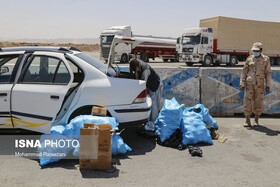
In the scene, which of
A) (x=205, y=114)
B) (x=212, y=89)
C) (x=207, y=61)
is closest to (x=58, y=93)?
(x=205, y=114)

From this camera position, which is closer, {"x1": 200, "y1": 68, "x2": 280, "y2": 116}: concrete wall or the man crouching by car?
the man crouching by car

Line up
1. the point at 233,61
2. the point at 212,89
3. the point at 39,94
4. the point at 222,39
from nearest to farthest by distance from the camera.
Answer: the point at 39,94, the point at 212,89, the point at 222,39, the point at 233,61

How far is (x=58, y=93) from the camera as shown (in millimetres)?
4496

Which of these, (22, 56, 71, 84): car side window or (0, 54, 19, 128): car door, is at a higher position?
(22, 56, 71, 84): car side window

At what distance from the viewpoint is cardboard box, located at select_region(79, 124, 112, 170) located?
3904mm

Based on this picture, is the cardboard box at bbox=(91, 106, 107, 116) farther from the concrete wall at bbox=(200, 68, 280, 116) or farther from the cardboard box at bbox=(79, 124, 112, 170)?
the concrete wall at bbox=(200, 68, 280, 116)

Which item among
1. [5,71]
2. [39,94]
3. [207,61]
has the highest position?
[5,71]

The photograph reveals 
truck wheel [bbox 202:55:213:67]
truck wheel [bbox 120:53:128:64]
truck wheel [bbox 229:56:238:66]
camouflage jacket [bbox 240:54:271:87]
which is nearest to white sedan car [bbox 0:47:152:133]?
camouflage jacket [bbox 240:54:271:87]

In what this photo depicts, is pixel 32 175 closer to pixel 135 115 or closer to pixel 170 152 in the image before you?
pixel 135 115

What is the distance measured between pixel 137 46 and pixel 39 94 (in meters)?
26.3

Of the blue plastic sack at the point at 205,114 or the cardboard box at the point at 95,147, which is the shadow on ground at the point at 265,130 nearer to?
the blue plastic sack at the point at 205,114

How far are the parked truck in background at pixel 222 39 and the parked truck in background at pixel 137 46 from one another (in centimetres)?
472

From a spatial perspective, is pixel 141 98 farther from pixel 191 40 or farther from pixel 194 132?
pixel 191 40

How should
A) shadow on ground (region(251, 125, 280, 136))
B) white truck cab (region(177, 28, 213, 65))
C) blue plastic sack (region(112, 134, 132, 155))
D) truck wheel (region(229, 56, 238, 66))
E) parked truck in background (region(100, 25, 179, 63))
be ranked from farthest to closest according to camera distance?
parked truck in background (region(100, 25, 179, 63)), truck wheel (region(229, 56, 238, 66)), white truck cab (region(177, 28, 213, 65)), shadow on ground (region(251, 125, 280, 136)), blue plastic sack (region(112, 134, 132, 155))
